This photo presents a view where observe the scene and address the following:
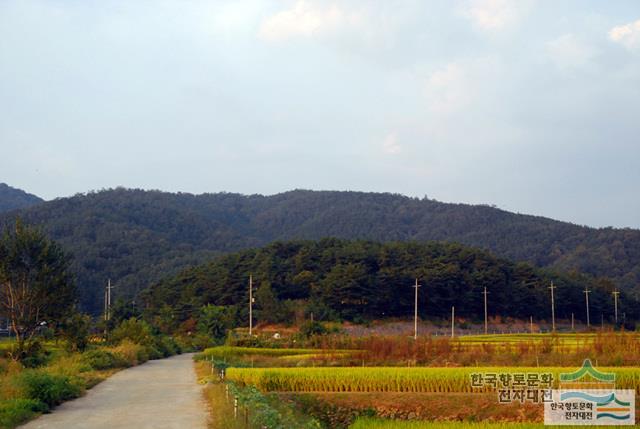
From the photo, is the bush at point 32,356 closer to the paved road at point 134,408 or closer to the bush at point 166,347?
the paved road at point 134,408

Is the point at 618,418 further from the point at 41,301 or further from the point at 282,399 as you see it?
the point at 41,301

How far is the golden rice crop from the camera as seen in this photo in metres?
20.5

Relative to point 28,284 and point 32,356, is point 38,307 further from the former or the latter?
point 32,356

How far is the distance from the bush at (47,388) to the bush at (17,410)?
60cm

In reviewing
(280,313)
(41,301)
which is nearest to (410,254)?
(280,313)

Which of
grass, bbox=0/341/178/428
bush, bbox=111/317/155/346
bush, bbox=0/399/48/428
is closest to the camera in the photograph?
bush, bbox=0/399/48/428

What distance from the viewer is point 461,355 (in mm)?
28406

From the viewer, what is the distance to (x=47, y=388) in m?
18.6

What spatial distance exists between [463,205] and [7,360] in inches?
5796

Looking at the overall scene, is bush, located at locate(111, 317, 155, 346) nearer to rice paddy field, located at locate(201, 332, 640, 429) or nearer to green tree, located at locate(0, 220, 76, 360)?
green tree, located at locate(0, 220, 76, 360)

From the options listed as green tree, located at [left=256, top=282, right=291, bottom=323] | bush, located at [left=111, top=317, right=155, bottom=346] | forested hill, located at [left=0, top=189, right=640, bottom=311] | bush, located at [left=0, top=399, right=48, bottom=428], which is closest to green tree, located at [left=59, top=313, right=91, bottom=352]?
bush, located at [left=111, top=317, right=155, bottom=346]

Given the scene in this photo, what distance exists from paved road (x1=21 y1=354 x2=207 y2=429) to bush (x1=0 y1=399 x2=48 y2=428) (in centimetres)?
25

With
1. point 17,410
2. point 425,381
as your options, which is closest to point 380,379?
point 425,381

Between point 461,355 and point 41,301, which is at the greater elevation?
point 41,301
